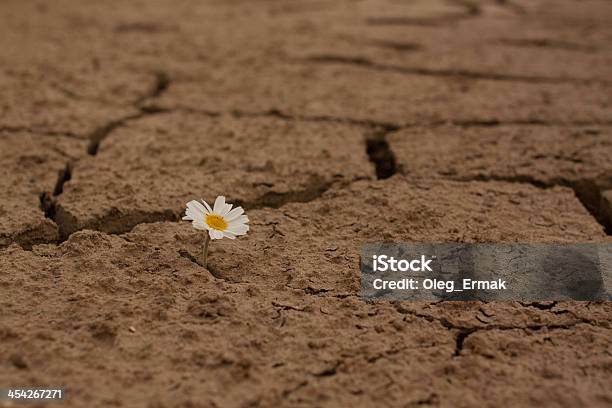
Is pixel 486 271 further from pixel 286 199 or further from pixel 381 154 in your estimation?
pixel 381 154

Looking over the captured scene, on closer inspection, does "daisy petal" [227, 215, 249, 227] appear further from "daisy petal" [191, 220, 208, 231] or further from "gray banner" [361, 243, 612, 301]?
"gray banner" [361, 243, 612, 301]

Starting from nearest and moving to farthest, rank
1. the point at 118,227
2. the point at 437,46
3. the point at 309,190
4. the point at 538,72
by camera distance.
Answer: the point at 118,227 < the point at 309,190 < the point at 538,72 < the point at 437,46

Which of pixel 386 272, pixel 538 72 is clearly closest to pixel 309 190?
pixel 386 272

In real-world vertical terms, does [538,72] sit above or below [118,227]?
above

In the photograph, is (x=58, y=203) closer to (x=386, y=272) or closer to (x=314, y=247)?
(x=314, y=247)

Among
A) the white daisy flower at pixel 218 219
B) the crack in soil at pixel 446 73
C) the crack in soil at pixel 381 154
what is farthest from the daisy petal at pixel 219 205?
the crack in soil at pixel 446 73

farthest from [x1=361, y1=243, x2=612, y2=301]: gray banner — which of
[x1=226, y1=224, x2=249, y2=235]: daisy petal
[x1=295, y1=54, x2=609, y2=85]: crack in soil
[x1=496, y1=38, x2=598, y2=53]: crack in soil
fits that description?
[x1=496, y1=38, x2=598, y2=53]: crack in soil
